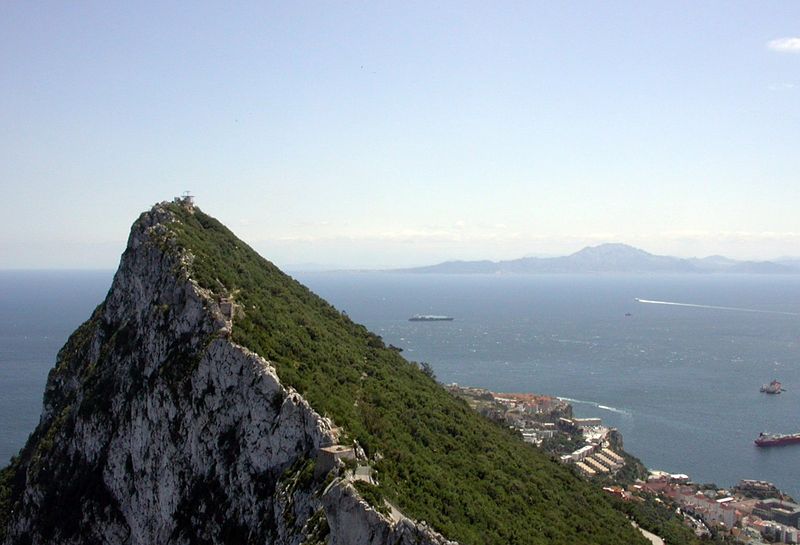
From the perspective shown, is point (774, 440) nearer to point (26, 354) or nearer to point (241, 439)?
point (241, 439)

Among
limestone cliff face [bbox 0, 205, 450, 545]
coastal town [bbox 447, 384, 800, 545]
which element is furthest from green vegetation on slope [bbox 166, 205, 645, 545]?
coastal town [bbox 447, 384, 800, 545]

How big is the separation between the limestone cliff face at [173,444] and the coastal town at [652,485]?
17355mm

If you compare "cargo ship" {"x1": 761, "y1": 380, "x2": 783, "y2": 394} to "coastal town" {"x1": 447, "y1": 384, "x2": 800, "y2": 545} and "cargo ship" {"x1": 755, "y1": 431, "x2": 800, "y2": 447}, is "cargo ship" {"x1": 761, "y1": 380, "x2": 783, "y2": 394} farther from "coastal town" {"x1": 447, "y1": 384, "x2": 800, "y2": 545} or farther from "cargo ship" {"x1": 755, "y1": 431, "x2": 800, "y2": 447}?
"coastal town" {"x1": 447, "y1": 384, "x2": 800, "y2": 545}

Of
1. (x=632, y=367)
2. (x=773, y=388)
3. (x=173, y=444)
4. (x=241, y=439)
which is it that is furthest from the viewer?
(x=632, y=367)

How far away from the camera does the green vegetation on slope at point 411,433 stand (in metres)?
20.1

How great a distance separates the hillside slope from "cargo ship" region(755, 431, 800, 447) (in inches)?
1618

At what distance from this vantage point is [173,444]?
2395 centimetres

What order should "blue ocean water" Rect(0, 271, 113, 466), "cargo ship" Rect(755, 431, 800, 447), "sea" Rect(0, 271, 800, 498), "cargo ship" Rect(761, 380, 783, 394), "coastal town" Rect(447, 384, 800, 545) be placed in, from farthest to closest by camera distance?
1. "cargo ship" Rect(761, 380, 783, 394)
2. "cargo ship" Rect(755, 431, 800, 447)
3. "sea" Rect(0, 271, 800, 498)
4. "blue ocean water" Rect(0, 271, 113, 466)
5. "coastal town" Rect(447, 384, 800, 545)

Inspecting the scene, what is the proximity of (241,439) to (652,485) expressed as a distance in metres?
36.7

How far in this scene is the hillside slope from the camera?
1947 cm

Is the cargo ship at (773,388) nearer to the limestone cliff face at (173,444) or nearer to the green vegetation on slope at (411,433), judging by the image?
the green vegetation on slope at (411,433)

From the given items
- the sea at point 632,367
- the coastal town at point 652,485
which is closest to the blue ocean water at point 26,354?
the sea at point 632,367

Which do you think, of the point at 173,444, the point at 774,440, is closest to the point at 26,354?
the point at 173,444

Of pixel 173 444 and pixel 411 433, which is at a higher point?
pixel 411 433
